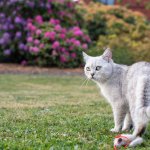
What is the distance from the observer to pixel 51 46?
1895cm

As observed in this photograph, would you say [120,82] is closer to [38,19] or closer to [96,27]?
[38,19]

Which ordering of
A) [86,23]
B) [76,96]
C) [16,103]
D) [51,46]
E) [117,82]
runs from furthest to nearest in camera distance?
1. [86,23]
2. [51,46]
3. [76,96]
4. [16,103]
5. [117,82]

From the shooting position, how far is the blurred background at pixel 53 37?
18984mm

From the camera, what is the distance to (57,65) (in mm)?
19312

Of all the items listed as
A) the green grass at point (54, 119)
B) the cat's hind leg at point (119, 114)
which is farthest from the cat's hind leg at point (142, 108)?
the cat's hind leg at point (119, 114)

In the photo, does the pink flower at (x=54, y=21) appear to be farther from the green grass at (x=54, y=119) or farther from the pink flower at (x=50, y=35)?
the green grass at (x=54, y=119)

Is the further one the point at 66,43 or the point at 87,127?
the point at 66,43

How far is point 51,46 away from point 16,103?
8431mm

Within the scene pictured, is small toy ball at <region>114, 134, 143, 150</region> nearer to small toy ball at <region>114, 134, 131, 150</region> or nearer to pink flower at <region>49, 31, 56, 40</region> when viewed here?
small toy ball at <region>114, 134, 131, 150</region>

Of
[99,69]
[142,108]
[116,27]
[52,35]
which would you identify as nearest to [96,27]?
[116,27]

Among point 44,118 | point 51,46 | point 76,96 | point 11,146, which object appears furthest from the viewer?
point 51,46

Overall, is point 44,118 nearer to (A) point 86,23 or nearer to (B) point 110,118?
(B) point 110,118

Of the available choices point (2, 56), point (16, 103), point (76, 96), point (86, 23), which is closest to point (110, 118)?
point (16, 103)

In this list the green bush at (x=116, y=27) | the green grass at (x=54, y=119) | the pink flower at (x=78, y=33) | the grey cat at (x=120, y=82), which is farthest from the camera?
the green bush at (x=116, y=27)
